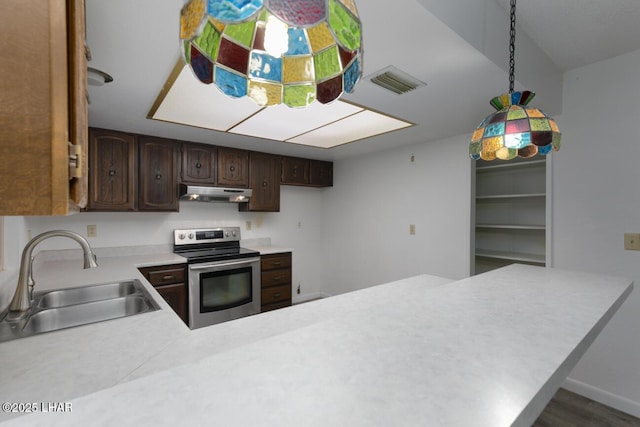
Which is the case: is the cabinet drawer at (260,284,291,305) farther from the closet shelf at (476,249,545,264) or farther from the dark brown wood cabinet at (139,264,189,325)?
the closet shelf at (476,249,545,264)

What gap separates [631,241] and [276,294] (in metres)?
3.18

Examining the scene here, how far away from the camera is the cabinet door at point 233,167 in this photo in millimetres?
3262

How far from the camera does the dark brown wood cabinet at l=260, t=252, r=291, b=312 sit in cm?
338

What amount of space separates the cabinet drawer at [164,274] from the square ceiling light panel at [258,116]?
1.34 meters

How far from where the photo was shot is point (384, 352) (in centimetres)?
69

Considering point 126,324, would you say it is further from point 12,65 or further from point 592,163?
point 592,163

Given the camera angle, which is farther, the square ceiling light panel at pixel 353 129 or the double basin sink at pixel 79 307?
the square ceiling light panel at pixel 353 129

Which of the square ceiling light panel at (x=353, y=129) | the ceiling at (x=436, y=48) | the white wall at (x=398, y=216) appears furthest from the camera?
the white wall at (x=398, y=216)

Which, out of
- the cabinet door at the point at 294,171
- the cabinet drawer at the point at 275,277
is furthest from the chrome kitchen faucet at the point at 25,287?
the cabinet door at the point at 294,171

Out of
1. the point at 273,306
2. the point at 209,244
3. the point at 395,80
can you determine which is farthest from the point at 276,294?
the point at 395,80

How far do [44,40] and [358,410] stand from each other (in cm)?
80

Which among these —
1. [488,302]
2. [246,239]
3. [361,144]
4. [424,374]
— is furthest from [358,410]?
[246,239]

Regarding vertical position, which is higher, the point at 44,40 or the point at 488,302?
the point at 44,40

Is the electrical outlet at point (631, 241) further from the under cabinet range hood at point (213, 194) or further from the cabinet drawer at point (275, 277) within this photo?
the under cabinet range hood at point (213, 194)
